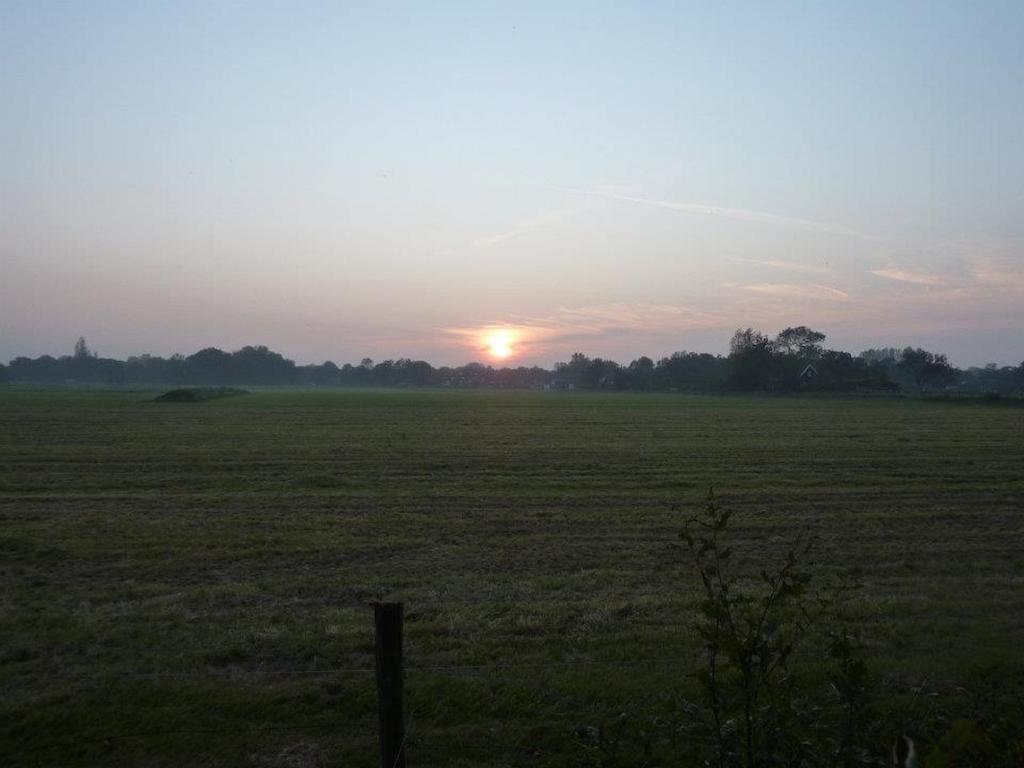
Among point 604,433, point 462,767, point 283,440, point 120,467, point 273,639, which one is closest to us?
point 462,767

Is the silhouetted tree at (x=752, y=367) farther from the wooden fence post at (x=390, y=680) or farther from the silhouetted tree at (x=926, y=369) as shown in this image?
the wooden fence post at (x=390, y=680)

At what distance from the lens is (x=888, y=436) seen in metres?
33.5

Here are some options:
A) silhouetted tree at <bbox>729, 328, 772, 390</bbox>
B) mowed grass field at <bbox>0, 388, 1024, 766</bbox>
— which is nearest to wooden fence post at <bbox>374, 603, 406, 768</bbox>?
mowed grass field at <bbox>0, 388, 1024, 766</bbox>

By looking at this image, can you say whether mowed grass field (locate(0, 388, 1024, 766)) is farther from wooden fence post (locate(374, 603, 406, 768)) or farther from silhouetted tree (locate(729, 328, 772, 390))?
silhouetted tree (locate(729, 328, 772, 390))

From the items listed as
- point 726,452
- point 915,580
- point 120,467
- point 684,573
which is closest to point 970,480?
point 726,452

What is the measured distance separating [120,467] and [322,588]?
1590 cm

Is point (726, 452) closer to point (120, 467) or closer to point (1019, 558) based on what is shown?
point (1019, 558)

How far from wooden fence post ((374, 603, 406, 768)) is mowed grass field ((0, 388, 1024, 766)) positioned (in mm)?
1048

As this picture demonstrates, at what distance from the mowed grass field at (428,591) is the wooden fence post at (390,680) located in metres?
1.05

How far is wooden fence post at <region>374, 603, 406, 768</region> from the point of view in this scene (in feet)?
13.3

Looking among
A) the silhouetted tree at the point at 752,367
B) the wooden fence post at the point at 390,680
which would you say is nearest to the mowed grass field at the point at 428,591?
the wooden fence post at the point at 390,680

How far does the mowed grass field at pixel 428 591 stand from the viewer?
5758 millimetres

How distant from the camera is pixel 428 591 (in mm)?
9469

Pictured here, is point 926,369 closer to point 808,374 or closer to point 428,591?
point 808,374
